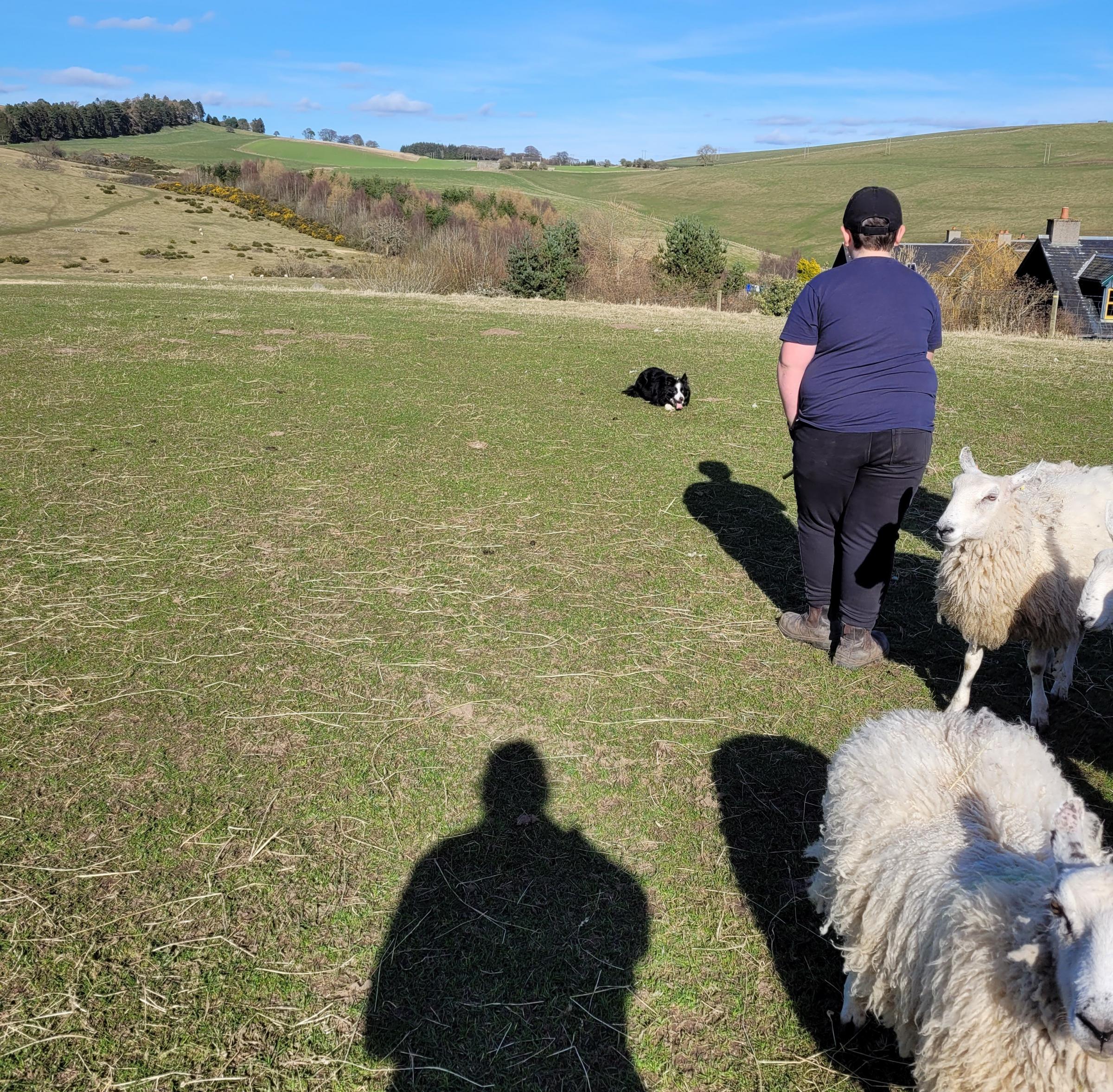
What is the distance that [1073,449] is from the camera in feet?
33.7

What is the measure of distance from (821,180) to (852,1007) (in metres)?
116

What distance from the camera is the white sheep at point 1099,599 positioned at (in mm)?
3914

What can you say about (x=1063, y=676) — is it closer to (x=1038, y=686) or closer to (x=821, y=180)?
(x=1038, y=686)

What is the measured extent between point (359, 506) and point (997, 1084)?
690 cm

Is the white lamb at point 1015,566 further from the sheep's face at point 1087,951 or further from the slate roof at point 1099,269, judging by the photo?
the slate roof at point 1099,269

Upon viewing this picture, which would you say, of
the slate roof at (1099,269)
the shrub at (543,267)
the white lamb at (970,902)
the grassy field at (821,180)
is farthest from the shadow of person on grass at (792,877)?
the grassy field at (821,180)

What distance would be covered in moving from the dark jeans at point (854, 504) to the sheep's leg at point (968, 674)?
595 millimetres

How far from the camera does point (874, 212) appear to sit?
4.78 m

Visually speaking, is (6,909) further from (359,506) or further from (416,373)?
(416,373)

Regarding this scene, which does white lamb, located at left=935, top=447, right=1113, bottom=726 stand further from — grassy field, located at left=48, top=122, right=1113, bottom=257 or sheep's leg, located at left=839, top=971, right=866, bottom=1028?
grassy field, located at left=48, top=122, right=1113, bottom=257

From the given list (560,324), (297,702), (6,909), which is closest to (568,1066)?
(6,909)

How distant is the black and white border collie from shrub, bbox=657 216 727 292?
27648mm

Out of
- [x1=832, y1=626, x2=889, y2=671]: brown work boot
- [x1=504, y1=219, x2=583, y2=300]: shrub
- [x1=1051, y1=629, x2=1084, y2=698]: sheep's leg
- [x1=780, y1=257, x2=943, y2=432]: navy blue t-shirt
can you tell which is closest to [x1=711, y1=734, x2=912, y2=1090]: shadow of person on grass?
[x1=832, y1=626, x2=889, y2=671]: brown work boot

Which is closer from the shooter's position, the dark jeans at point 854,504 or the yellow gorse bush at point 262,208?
the dark jeans at point 854,504
